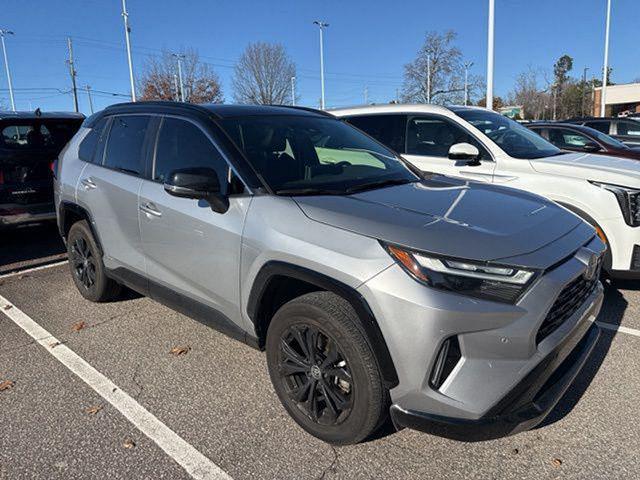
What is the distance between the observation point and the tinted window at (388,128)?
6105 millimetres

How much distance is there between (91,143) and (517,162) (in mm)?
3998

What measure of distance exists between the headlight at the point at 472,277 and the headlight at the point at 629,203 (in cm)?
261

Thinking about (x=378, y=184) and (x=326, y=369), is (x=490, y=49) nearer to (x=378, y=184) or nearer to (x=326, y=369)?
(x=378, y=184)

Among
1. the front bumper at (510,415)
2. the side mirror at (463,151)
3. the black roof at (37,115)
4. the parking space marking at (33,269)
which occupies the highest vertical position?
the black roof at (37,115)

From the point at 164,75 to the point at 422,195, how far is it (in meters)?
51.1

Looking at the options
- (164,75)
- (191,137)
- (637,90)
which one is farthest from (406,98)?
(191,137)

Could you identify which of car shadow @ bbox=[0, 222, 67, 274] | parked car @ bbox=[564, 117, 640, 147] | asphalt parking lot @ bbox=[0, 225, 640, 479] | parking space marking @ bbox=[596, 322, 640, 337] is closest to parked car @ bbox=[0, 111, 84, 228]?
car shadow @ bbox=[0, 222, 67, 274]

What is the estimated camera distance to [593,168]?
15.4 feet

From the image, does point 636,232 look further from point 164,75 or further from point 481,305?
point 164,75

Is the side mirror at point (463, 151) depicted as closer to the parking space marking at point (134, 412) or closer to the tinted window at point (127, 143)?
the tinted window at point (127, 143)

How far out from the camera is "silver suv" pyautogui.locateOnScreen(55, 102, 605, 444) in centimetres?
218

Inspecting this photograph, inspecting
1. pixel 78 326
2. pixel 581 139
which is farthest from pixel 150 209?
pixel 581 139

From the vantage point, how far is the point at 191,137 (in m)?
3.44

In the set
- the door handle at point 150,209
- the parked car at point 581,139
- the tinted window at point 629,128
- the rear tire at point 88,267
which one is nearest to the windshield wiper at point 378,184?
the door handle at point 150,209
